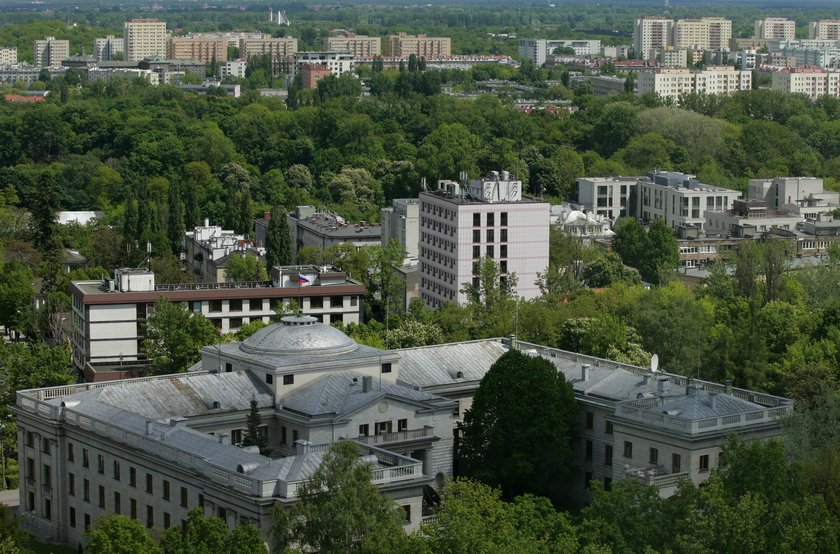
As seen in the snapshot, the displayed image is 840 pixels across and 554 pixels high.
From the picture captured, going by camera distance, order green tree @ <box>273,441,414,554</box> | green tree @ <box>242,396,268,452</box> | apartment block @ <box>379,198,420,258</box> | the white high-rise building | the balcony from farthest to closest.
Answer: apartment block @ <box>379,198,420,258</box> < the white high-rise building < the balcony < green tree @ <box>242,396,268,452</box> < green tree @ <box>273,441,414,554</box>

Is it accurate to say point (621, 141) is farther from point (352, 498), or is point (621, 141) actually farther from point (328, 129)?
point (352, 498)

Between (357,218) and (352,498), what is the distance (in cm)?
9401

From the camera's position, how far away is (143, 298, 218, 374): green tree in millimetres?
74750

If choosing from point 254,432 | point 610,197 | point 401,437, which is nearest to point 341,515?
point 254,432

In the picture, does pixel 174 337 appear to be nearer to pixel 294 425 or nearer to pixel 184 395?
pixel 184 395

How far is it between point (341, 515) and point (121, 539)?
551 cm

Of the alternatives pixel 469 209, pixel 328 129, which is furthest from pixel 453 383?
pixel 328 129

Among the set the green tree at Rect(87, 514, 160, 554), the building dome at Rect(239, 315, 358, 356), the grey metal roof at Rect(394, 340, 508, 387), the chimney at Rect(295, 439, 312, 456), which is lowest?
the green tree at Rect(87, 514, 160, 554)

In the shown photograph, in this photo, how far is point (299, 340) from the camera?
6312 centimetres

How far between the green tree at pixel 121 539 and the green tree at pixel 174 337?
88.0 feet

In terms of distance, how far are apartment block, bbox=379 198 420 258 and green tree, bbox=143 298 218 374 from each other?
125 feet

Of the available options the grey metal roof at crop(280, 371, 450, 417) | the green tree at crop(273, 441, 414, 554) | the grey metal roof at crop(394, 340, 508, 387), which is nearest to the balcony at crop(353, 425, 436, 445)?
the grey metal roof at crop(280, 371, 450, 417)

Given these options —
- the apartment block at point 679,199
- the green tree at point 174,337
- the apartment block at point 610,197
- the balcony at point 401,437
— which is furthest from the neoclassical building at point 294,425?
the apartment block at point 610,197

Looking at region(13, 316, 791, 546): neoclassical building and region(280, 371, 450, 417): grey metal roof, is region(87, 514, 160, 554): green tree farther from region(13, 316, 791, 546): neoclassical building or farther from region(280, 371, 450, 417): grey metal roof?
region(280, 371, 450, 417): grey metal roof
